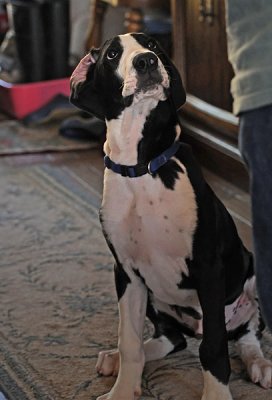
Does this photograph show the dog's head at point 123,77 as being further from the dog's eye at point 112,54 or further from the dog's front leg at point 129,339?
the dog's front leg at point 129,339

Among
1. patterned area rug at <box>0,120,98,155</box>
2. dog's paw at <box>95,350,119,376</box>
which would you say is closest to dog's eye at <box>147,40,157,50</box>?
dog's paw at <box>95,350,119,376</box>

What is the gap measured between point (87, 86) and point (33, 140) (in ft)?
6.06

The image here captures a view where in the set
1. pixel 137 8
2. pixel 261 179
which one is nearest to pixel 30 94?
pixel 137 8

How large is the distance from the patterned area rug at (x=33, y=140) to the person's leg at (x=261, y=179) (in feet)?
6.87

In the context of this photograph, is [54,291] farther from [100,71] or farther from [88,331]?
[100,71]

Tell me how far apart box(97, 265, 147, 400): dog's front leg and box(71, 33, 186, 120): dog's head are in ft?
1.02

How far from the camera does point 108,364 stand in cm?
176

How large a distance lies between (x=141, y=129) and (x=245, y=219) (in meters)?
1.07

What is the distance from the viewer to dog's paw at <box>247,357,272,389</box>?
1697 millimetres

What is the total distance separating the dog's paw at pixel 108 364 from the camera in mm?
1763

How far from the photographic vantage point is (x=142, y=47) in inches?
60.3

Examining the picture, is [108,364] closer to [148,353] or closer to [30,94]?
[148,353]

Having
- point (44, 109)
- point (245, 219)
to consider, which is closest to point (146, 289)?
point (245, 219)

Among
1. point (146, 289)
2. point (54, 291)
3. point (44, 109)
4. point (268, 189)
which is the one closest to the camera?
point (268, 189)
